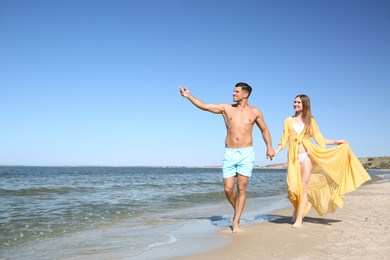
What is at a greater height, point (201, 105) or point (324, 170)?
point (201, 105)

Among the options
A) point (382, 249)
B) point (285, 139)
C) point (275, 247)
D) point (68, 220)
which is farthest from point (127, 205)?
point (382, 249)

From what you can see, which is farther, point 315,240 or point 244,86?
point 244,86

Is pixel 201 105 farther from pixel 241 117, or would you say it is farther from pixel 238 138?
pixel 238 138

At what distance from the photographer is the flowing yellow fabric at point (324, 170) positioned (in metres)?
5.26

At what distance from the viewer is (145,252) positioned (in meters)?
3.80

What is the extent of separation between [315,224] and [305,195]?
1.67 feet

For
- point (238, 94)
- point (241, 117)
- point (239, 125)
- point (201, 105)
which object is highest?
point (238, 94)

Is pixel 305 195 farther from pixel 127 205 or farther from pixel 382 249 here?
pixel 127 205

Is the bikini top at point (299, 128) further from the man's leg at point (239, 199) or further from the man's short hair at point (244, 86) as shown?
the man's leg at point (239, 199)

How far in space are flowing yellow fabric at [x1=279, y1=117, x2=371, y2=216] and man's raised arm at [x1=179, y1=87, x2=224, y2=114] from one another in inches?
49.7

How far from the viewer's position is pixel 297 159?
209 inches

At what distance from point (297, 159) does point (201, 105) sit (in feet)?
6.14

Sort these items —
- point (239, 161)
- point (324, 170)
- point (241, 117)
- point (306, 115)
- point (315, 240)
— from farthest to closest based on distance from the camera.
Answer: point (324, 170) < point (306, 115) < point (241, 117) < point (239, 161) < point (315, 240)

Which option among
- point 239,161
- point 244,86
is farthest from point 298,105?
point 239,161
